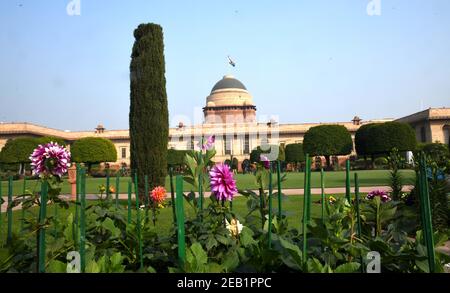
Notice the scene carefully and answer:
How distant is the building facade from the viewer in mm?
44034

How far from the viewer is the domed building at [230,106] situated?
58.0 meters

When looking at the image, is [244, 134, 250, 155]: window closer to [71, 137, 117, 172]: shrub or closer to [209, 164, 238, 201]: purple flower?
[71, 137, 117, 172]: shrub

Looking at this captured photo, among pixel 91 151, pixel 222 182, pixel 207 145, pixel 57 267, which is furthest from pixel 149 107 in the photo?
pixel 91 151

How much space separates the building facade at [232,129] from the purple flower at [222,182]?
1640 inches

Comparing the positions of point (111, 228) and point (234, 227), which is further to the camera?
point (234, 227)

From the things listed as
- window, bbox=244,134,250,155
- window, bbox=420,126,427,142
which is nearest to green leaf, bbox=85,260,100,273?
window, bbox=420,126,427,142

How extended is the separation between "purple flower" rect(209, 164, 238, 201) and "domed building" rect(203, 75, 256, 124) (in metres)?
55.5

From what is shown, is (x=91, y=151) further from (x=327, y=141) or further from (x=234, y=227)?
(x=234, y=227)

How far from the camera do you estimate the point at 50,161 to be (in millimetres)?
1679

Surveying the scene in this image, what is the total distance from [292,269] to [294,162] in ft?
134

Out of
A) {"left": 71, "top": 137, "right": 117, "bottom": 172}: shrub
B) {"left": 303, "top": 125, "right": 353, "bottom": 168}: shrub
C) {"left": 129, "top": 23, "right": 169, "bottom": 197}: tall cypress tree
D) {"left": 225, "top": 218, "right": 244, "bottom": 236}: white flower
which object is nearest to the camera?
{"left": 225, "top": 218, "right": 244, "bottom": 236}: white flower

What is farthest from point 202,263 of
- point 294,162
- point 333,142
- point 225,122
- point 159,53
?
point 225,122

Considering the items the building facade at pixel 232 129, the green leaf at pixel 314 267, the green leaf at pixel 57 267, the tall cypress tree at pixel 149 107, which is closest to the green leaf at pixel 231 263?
the green leaf at pixel 314 267

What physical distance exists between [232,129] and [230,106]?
6537mm
